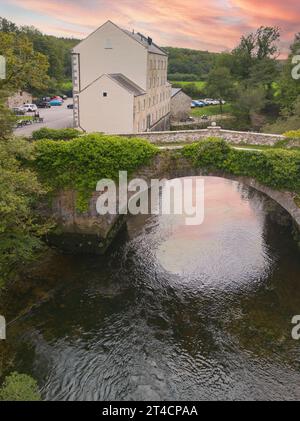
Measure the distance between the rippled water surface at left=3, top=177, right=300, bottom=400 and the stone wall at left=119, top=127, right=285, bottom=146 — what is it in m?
6.48

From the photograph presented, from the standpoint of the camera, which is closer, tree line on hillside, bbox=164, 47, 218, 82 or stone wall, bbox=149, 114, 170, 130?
stone wall, bbox=149, 114, 170, 130

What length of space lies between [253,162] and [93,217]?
9.69m

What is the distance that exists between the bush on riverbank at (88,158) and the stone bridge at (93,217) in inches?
26.5

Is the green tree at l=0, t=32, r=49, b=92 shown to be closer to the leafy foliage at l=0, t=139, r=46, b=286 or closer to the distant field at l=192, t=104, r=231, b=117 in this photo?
the leafy foliage at l=0, t=139, r=46, b=286

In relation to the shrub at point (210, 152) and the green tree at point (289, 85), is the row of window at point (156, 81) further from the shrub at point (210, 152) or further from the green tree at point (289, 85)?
the shrub at point (210, 152)

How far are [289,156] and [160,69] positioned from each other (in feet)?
117

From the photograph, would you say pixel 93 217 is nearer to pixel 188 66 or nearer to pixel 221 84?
pixel 221 84

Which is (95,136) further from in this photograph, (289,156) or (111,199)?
(289,156)

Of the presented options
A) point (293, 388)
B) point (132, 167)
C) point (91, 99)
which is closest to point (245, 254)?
point (132, 167)

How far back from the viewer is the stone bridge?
74.3 ft

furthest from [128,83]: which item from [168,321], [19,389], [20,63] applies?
[19,389]

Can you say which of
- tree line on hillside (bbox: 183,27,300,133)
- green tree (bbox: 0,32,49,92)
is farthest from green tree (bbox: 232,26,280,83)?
green tree (bbox: 0,32,49,92)

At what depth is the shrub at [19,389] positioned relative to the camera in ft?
44.4

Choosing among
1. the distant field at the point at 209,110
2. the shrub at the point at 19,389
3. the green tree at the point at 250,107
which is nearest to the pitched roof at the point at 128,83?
the green tree at the point at 250,107
